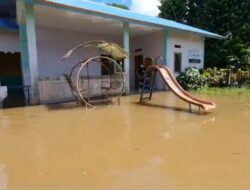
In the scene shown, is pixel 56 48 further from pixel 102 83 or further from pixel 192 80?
pixel 192 80

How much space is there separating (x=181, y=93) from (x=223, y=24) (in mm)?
12141

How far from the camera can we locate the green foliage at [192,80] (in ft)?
43.8

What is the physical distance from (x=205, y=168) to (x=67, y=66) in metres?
11.1

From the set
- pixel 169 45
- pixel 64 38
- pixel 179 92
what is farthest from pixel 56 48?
pixel 179 92

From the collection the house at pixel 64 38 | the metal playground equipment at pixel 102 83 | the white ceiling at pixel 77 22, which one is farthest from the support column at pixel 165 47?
the metal playground equipment at pixel 102 83

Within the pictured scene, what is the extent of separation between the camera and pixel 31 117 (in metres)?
7.22

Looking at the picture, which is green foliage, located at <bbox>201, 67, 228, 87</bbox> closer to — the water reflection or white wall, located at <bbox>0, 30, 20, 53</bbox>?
white wall, located at <bbox>0, 30, 20, 53</bbox>

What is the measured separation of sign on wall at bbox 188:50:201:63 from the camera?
15125 millimetres

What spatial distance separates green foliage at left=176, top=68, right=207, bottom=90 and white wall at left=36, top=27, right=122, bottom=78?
5.26 metres

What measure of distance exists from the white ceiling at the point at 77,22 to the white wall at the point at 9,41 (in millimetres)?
1307

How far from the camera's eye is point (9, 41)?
11938 mm

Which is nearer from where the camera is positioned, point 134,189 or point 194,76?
point 134,189

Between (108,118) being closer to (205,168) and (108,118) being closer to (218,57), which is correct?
(205,168)

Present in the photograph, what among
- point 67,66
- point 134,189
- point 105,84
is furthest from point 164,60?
point 134,189
